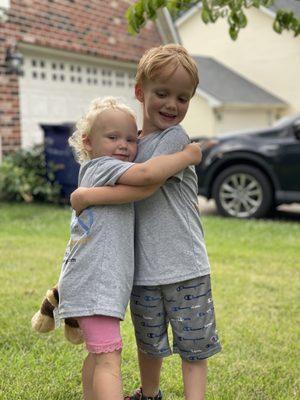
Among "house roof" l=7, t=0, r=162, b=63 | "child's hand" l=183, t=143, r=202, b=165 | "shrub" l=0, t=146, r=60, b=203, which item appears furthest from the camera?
"house roof" l=7, t=0, r=162, b=63

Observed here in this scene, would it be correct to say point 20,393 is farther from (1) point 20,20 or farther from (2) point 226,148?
(1) point 20,20

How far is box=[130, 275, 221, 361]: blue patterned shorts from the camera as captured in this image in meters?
2.32

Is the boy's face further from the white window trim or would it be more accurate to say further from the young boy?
the white window trim

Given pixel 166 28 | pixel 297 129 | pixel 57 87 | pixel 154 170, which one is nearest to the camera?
pixel 154 170

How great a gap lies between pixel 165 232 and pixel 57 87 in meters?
9.12

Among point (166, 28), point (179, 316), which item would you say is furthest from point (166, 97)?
point (166, 28)

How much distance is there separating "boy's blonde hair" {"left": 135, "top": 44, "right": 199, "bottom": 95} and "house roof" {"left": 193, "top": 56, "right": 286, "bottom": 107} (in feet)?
60.4

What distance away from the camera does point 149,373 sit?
8.58 ft

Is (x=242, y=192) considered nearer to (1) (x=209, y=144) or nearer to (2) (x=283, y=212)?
(1) (x=209, y=144)

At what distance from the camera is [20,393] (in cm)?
275

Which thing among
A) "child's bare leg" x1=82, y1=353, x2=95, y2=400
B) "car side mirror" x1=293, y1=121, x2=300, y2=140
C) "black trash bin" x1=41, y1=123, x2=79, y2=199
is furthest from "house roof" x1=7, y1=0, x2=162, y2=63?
"child's bare leg" x1=82, y1=353, x2=95, y2=400

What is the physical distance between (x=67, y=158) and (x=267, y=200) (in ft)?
10.3

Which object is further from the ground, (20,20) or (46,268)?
(20,20)

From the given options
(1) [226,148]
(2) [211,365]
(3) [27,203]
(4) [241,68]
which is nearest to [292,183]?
(1) [226,148]
